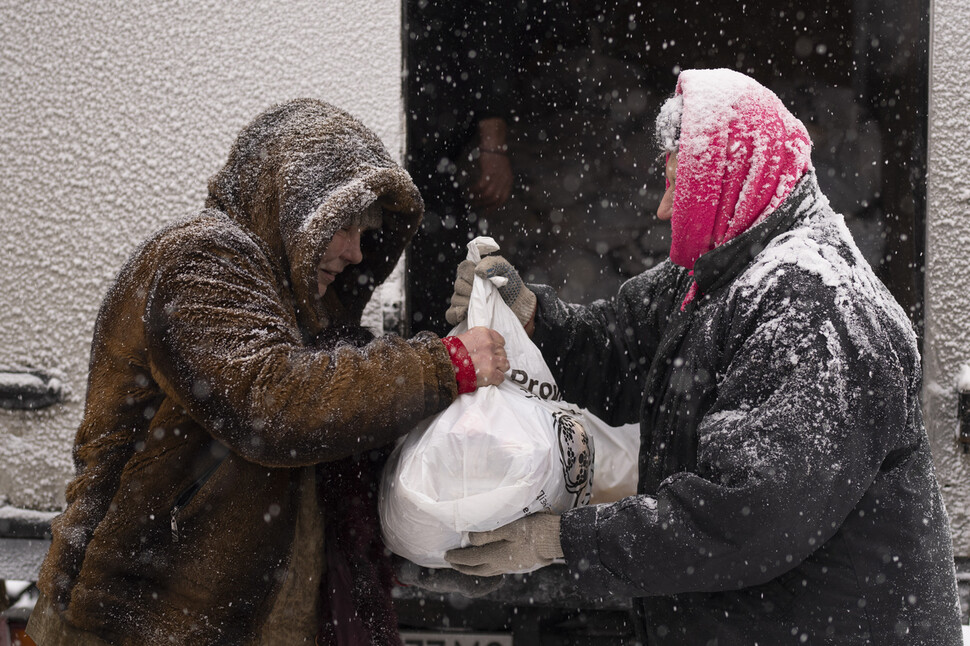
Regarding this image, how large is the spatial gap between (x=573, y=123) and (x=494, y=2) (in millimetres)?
940

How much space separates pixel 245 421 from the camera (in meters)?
1.43

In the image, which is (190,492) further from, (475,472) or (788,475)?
(788,475)

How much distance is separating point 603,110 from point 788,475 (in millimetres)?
2816

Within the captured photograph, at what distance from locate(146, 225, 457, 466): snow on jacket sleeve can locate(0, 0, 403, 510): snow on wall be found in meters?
0.80

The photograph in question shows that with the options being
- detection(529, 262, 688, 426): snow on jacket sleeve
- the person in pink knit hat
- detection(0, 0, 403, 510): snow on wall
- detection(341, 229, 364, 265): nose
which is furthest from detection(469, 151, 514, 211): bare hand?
the person in pink knit hat

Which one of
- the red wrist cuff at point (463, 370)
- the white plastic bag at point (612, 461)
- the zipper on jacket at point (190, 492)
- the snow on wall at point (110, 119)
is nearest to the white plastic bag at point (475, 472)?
the red wrist cuff at point (463, 370)

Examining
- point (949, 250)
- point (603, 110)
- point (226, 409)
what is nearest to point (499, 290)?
point (226, 409)

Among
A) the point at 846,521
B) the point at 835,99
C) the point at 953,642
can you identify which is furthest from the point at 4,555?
the point at 835,99

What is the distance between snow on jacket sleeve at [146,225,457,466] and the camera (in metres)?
1.42

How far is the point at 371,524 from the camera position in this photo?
1726mm

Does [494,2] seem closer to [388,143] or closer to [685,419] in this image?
[388,143]

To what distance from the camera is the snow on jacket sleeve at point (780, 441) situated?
1.30 meters

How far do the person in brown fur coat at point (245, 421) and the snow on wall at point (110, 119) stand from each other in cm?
55

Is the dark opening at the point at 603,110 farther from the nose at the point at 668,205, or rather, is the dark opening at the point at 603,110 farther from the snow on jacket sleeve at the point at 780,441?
the snow on jacket sleeve at the point at 780,441
